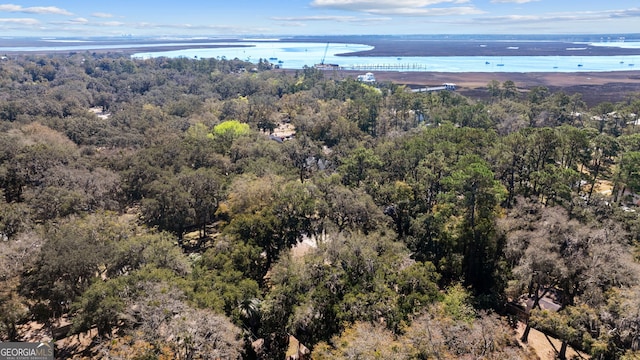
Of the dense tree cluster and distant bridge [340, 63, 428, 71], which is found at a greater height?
distant bridge [340, 63, 428, 71]

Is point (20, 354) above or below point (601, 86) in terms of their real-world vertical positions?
below

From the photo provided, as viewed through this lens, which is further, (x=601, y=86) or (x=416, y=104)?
(x=601, y=86)

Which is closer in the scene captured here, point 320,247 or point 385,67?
point 320,247

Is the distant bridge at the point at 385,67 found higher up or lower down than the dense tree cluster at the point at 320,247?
higher up

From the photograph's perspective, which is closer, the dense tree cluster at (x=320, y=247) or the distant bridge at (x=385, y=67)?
the dense tree cluster at (x=320, y=247)

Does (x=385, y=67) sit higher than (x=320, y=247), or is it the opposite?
(x=385, y=67)

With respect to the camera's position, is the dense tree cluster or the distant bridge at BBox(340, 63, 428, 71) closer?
the dense tree cluster

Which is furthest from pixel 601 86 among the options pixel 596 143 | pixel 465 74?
pixel 596 143

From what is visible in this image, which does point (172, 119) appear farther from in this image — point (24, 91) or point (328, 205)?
point (24, 91)
